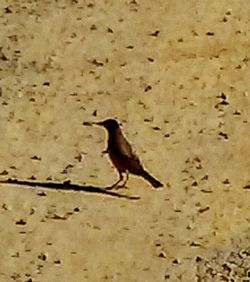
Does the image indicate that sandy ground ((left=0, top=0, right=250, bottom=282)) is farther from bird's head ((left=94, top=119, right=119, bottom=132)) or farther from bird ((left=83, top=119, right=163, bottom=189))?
bird's head ((left=94, top=119, right=119, bottom=132))

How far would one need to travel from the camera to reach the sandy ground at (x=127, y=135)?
785 cm

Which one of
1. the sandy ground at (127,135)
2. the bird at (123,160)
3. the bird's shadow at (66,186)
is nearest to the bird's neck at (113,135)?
the bird at (123,160)

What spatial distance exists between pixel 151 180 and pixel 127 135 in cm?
75

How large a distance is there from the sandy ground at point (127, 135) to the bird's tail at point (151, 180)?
0.15ft

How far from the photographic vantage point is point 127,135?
9.38 metres

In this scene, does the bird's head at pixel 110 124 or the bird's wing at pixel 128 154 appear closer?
the bird's wing at pixel 128 154

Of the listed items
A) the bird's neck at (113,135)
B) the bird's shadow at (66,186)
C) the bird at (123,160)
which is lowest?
the bird's shadow at (66,186)

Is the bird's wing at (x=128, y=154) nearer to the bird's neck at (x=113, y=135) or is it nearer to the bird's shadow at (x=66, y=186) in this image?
the bird's neck at (x=113, y=135)

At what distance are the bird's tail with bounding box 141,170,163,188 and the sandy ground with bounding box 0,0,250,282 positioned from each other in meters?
0.05

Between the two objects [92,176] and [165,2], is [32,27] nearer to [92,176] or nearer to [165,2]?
[165,2]

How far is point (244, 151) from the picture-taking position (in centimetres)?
913

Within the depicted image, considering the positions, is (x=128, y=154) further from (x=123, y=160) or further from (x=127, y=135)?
(x=127, y=135)

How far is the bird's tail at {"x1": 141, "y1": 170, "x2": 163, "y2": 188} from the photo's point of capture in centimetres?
866

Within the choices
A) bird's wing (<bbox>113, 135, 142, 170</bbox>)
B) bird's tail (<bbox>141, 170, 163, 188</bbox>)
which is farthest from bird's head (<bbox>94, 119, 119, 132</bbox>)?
bird's tail (<bbox>141, 170, 163, 188</bbox>)
